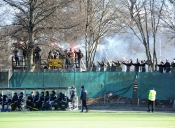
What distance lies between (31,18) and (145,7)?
14.2m

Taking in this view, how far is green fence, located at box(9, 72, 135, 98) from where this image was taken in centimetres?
4484

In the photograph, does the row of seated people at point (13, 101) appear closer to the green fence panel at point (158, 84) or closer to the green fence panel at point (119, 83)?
the green fence panel at point (119, 83)

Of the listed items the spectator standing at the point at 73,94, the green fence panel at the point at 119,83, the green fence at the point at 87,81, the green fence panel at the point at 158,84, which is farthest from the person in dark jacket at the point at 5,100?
the green fence panel at the point at 158,84

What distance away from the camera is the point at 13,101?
1622 inches

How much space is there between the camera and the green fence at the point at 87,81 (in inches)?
1766

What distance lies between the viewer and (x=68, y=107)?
137ft

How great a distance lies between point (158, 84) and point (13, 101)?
1156cm

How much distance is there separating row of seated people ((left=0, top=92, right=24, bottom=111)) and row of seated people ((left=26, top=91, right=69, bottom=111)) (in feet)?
1.87

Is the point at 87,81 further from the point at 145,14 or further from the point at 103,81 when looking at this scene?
the point at 145,14

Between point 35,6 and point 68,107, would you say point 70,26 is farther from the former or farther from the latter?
point 68,107

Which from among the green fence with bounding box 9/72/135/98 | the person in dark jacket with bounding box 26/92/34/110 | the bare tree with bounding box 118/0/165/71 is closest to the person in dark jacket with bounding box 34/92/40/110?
the person in dark jacket with bounding box 26/92/34/110

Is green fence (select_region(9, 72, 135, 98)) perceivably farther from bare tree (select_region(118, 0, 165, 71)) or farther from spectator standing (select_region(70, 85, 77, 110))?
bare tree (select_region(118, 0, 165, 71))
